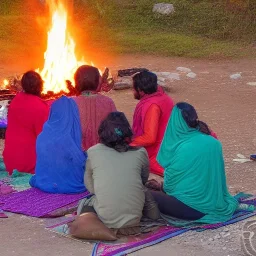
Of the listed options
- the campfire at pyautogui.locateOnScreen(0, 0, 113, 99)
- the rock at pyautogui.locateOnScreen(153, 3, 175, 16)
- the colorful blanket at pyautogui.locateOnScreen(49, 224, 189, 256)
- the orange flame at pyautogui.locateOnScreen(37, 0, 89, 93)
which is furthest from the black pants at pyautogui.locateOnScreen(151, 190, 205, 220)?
the rock at pyautogui.locateOnScreen(153, 3, 175, 16)

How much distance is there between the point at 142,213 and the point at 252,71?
876cm

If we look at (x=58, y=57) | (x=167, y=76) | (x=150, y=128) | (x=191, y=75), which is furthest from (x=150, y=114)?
(x=191, y=75)

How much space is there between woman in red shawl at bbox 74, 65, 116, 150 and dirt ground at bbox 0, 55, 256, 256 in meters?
1.25

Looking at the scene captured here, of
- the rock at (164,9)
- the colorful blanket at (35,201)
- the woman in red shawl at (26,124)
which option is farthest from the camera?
the rock at (164,9)

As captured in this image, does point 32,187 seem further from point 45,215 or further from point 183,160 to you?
point 183,160

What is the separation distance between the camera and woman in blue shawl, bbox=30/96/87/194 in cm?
699

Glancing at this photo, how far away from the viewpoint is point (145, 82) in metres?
7.71

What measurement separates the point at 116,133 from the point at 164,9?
14035mm

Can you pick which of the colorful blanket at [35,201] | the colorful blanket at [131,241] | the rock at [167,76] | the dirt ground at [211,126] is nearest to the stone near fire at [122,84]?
the dirt ground at [211,126]

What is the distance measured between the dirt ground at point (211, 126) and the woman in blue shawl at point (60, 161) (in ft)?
2.08

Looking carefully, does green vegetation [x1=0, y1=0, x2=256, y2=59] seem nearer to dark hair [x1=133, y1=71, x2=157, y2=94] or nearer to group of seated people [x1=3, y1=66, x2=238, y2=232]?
dark hair [x1=133, y1=71, x2=157, y2=94]

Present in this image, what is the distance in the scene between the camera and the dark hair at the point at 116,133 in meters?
6.03

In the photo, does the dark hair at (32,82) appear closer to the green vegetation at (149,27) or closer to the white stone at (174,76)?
the white stone at (174,76)

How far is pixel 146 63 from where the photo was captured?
15.2m
